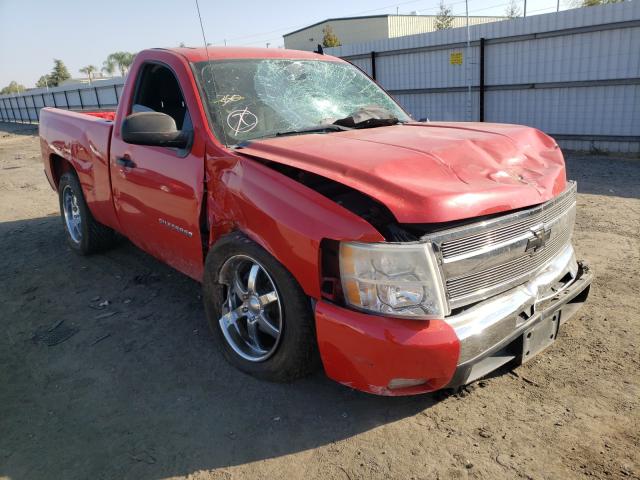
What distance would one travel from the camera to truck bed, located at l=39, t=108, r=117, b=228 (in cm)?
438

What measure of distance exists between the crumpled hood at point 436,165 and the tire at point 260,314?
1.84 ft

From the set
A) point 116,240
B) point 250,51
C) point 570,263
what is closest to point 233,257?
point 250,51

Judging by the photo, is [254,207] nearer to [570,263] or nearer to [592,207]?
[570,263]

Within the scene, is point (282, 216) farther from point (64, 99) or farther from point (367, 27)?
point (367, 27)

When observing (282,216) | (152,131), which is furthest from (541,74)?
(282,216)

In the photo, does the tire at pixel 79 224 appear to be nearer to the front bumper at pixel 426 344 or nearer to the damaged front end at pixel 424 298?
the damaged front end at pixel 424 298

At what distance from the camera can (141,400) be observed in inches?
116

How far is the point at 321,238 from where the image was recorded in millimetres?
2395

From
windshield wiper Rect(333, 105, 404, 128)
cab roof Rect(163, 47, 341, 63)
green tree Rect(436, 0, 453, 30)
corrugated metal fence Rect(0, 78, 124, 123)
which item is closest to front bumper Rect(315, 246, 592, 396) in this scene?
windshield wiper Rect(333, 105, 404, 128)

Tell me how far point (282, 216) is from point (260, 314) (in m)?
0.75

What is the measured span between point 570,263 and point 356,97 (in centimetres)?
200

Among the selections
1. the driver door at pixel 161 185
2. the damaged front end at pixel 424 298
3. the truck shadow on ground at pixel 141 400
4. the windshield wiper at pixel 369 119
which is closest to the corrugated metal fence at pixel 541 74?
the windshield wiper at pixel 369 119

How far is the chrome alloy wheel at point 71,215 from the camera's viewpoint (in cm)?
557

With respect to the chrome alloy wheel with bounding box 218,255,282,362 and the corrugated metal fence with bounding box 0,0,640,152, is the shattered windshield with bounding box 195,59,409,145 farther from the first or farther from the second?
the corrugated metal fence with bounding box 0,0,640,152
